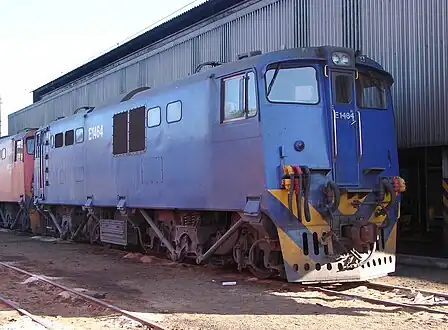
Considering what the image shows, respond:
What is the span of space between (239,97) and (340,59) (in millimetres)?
1723

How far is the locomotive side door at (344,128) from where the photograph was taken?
349 inches

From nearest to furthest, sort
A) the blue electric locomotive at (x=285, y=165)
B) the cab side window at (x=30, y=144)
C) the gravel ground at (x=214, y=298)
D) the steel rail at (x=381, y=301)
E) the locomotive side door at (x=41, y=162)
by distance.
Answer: the gravel ground at (x=214, y=298)
the steel rail at (x=381, y=301)
the blue electric locomotive at (x=285, y=165)
the locomotive side door at (x=41, y=162)
the cab side window at (x=30, y=144)

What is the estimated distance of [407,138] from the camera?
493 inches

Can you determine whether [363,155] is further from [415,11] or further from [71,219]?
[71,219]

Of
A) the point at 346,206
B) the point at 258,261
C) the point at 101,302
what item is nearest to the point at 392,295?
the point at 346,206

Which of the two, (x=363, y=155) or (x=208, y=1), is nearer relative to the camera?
(x=363, y=155)

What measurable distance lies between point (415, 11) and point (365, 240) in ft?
20.0

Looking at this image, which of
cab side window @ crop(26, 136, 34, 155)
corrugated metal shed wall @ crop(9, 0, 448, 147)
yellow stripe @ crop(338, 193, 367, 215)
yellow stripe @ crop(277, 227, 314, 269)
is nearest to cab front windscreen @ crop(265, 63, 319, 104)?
yellow stripe @ crop(338, 193, 367, 215)

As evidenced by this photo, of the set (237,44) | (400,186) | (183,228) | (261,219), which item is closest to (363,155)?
(400,186)

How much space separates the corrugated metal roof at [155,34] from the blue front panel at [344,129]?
1004 centimetres

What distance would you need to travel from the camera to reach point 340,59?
9.09m

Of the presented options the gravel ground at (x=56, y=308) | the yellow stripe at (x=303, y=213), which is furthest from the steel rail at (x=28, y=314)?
the yellow stripe at (x=303, y=213)

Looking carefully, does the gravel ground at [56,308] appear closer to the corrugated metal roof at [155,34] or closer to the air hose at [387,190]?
the air hose at [387,190]

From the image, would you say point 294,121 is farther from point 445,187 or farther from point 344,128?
point 445,187
